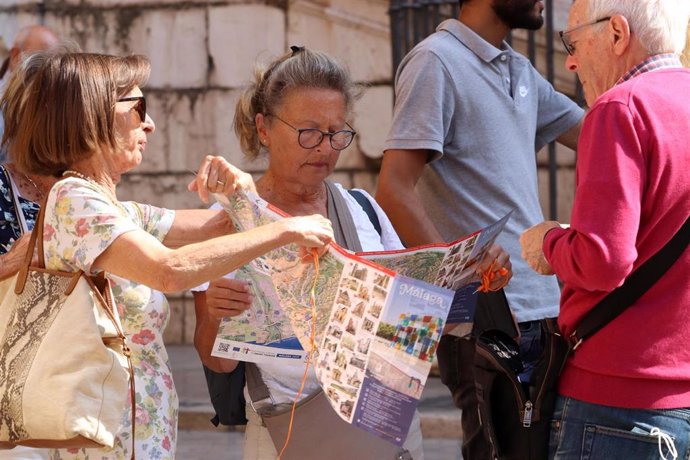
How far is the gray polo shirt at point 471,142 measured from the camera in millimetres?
3885

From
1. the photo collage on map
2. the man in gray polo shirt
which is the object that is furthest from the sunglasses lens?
the man in gray polo shirt

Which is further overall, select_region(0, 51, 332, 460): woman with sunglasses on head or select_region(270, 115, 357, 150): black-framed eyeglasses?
select_region(270, 115, 357, 150): black-framed eyeglasses

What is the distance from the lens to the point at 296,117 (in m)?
3.53

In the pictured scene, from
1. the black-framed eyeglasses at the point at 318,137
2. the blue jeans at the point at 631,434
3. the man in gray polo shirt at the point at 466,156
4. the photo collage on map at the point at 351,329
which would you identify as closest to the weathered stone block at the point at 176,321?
the man in gray polo shirt at the point at 466,156

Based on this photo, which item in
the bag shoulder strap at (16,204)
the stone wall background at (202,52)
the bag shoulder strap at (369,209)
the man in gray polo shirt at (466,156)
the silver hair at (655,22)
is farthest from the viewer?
the stone wall background at (202,52)

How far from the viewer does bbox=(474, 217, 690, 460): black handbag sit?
9.12ft

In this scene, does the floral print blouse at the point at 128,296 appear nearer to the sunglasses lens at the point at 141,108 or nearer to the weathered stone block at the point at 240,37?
the sunglasses lens at the point at 141,108

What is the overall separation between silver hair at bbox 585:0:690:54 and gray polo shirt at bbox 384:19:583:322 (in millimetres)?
1030

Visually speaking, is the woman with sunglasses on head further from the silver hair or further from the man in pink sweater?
the silver hair

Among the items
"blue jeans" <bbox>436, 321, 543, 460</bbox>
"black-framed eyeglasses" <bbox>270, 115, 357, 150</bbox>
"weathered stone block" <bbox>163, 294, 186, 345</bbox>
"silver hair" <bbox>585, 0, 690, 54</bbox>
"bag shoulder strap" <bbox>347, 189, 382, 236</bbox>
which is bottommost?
"weathered stone block" <bbox>163, 294, 186, 345</bbox>

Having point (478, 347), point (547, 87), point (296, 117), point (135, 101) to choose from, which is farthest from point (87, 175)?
point (547, 87)

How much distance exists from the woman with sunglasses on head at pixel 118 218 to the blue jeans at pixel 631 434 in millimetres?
737

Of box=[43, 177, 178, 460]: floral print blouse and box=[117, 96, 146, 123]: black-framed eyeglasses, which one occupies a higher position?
box=[117, 96, 146, 123]: black-framed eyeglasses

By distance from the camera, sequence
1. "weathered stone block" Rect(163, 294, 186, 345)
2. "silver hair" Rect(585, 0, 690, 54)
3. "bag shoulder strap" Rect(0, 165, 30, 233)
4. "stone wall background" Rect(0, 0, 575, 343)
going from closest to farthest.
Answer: "silver hair" Rect(585, 0, 690, 54)
"bag shoulder strap" Rect(0, 165, 30, 233)
"stone wall background" Rect(0, 0, 575, 343)
"weathered stone block" Rect(163, 294, 186, 345)
